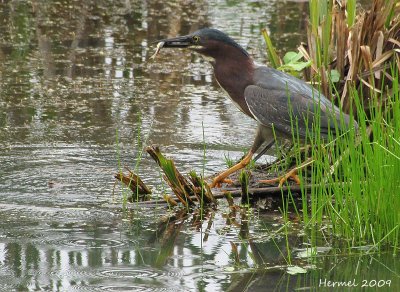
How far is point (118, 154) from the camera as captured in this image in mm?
4496

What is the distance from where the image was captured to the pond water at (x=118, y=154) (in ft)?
12.4

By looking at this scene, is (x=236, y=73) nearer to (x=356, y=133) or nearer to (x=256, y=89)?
(x=256, y=89)

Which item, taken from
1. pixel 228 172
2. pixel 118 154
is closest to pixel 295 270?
pixel 118 154

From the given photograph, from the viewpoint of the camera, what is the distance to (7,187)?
5.19 metres

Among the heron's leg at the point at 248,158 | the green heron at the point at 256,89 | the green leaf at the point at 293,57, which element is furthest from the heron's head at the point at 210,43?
the heron's leg at the point at 248,158

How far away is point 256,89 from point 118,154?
1388 millimetres

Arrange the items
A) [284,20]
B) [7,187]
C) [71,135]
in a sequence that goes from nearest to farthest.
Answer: [7,187] → [71,135] → [284,20]

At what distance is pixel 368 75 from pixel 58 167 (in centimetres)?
247

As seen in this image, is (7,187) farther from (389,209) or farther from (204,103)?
(204,103)

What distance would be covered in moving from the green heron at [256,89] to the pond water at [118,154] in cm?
67

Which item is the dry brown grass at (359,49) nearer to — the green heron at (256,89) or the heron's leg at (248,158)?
the green heron at (256,89)

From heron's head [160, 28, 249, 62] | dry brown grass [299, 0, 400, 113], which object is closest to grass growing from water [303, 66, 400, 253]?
dry brown grass [299, 0, 400, 113]

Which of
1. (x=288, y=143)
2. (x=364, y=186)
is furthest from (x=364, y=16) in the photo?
(x=364, y=186)

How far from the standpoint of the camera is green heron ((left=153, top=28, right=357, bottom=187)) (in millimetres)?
5379
